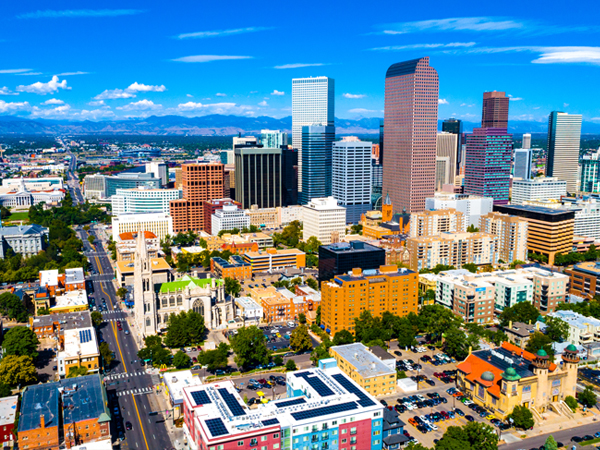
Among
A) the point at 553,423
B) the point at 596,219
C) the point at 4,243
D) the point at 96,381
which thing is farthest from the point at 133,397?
the point at 596,219

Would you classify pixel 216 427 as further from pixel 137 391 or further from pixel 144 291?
pixel 144 291

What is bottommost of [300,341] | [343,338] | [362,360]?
[300,341]

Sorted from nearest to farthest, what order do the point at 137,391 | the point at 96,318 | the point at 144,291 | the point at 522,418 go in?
the point at 522,418 → the point at 137,391 → the point at 144,291 → the point at 96,318

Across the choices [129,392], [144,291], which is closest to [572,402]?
[129,392]

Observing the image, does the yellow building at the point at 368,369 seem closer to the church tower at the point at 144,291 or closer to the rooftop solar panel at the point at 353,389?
the rooftop solar panel at the point at 353,389

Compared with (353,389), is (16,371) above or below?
below

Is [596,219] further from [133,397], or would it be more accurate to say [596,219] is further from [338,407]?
[133,397]

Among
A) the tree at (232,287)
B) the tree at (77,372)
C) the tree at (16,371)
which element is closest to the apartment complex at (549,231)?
the tree at (232,287)
